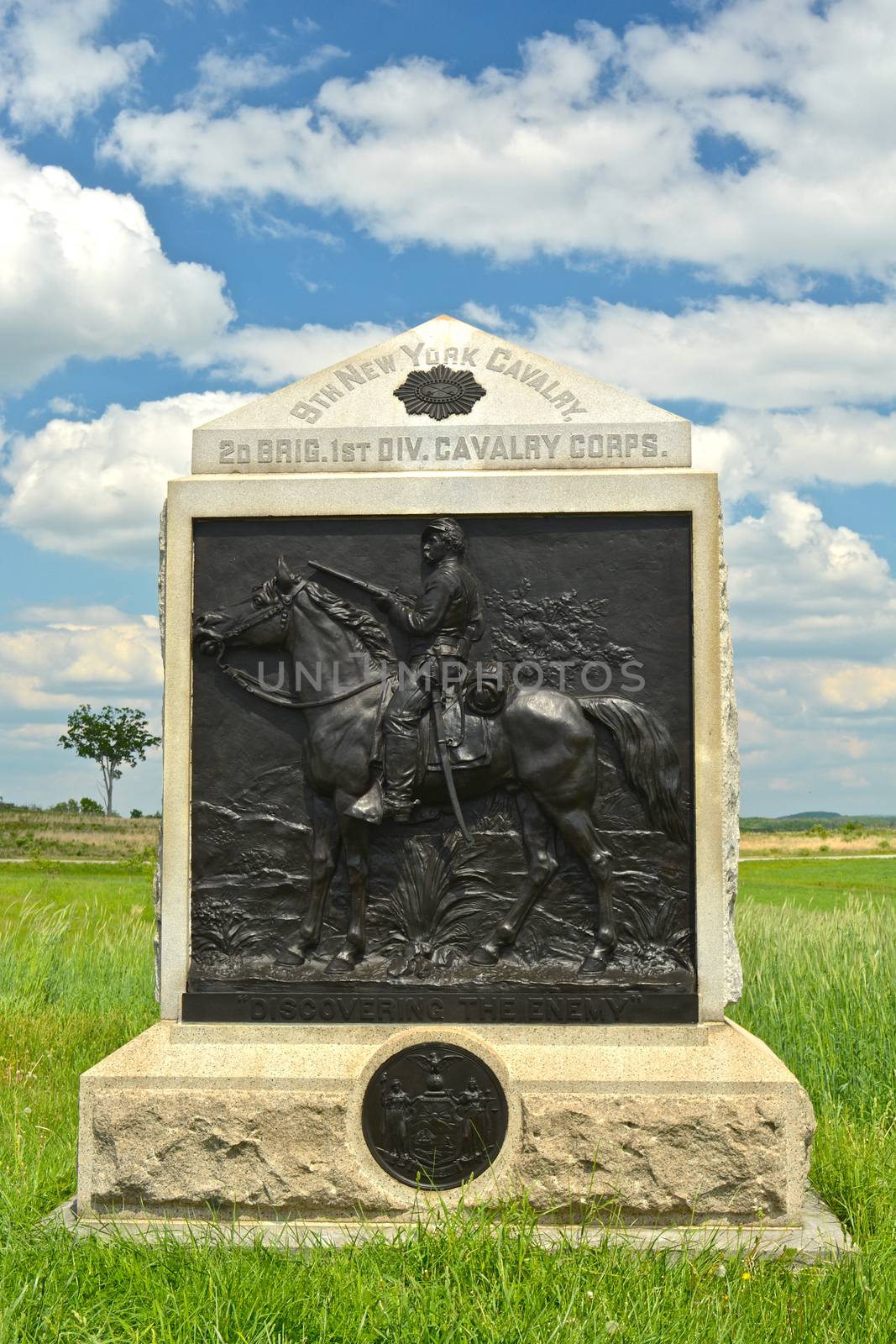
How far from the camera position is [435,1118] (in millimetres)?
5629

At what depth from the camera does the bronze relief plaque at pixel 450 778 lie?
596 cm

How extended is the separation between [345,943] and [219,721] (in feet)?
4.36

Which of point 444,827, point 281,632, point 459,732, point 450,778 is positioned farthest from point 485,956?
point 281,632

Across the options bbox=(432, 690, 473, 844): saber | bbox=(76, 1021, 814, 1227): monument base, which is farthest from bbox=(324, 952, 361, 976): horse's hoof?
bbox=(432, 690, 473, 844): saber

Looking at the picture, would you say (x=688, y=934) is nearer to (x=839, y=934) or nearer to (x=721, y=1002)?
(x=721, y=1002)

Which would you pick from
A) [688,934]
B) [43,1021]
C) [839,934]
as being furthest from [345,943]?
[839,934]

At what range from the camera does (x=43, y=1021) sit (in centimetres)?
916

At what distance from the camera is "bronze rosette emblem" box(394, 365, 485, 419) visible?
6.36 meters

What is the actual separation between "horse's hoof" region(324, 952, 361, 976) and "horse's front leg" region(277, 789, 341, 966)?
0.14m

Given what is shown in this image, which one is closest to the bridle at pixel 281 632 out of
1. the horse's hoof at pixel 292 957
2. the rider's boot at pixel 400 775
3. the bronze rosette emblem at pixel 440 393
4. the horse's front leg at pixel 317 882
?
the rider's boot at pixel 400 775

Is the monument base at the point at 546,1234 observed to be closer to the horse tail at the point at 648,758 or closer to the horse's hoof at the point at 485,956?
the horse's hoof at the point at 485,956

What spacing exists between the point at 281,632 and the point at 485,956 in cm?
195

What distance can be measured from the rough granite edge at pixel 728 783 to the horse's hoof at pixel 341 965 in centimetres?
195

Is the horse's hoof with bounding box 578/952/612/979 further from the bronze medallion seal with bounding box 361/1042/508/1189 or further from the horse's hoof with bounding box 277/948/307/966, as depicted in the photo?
the horse's hoof with bounding box 277/948/307/966
